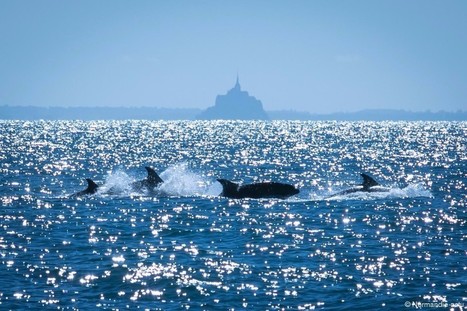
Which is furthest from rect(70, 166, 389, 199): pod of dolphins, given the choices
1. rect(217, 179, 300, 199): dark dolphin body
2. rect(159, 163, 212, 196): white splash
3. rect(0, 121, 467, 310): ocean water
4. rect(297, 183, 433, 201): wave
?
rect(159, 163, 212, 196): white splash

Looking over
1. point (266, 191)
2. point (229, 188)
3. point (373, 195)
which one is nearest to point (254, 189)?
point (266, 191)

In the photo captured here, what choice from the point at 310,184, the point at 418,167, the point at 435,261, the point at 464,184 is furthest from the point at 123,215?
the point at 418,167

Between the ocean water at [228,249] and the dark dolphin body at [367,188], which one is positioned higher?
the dark dolphin body at [367,188]

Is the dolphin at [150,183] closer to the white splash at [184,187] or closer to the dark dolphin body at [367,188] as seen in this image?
the white splash at [184,187]

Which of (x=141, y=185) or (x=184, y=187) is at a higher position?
(x=141, y=185)

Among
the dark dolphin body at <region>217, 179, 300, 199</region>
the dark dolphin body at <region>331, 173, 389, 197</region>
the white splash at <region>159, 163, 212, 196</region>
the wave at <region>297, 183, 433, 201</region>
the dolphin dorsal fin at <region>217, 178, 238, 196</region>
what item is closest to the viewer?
the dark dolphin body at <region>217, 179, 300, 199</region>

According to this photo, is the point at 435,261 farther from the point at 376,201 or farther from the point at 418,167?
the point at 418,167

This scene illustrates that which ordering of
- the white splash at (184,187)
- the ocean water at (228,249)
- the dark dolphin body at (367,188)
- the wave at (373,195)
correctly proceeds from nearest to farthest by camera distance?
the ocean water at (228,249) < the wave at (373,195) < the dark dolphin body at (367,188) < the white splash at (184,187)

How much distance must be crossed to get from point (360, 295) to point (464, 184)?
38359mm

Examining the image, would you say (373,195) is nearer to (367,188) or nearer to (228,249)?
(367,188)

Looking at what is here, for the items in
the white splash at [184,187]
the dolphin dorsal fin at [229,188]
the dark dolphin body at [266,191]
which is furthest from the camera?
the white splash at [184,187]

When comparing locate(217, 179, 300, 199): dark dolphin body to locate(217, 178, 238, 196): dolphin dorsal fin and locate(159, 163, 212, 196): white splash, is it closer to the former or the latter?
locate(217, 178, 238, 196): dolphin dorsal fin

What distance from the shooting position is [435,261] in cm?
2681

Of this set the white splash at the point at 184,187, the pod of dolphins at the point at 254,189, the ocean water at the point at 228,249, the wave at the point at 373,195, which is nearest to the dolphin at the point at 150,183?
the pod of dolphins at the point at 254,189
